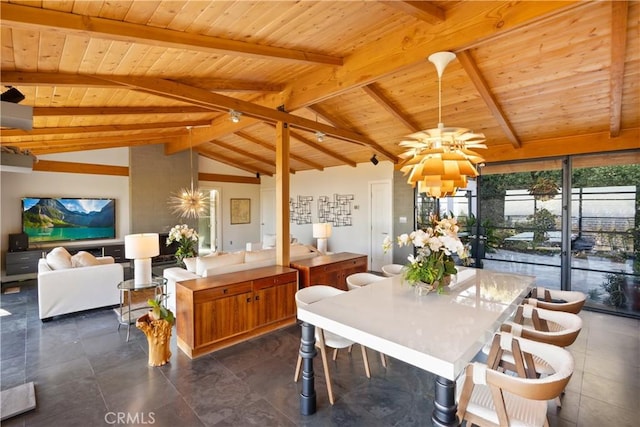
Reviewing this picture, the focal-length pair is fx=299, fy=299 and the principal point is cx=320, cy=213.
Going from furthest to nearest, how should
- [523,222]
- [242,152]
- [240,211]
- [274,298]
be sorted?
1. [240,211]
2. [242,152]
3. [523,222]
4. [274,298]

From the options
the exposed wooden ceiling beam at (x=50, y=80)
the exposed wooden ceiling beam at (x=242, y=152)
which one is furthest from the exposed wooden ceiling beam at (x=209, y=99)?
the exposed wooden ceiling beam at (x=242, y=152)

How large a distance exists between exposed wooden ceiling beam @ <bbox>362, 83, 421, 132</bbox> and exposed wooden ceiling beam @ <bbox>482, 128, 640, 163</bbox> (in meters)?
1.64

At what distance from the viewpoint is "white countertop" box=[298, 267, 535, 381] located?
1.54m

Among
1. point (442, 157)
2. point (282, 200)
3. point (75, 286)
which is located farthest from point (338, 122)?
point (75, 286)

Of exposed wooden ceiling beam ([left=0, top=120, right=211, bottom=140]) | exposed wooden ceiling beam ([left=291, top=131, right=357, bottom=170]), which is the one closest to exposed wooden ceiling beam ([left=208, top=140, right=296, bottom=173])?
exposed wooden ceiling beam ([left=291, top=131, right=357, bottom=170])

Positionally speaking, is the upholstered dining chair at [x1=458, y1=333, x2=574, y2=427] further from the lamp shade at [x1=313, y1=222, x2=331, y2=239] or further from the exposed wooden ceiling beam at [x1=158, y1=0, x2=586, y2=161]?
the lamp shade at [x1=313, y1=222, x2=331, y2=239]

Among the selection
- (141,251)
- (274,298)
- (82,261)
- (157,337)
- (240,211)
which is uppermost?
(240,211)

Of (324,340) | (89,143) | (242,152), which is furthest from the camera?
(242,152)

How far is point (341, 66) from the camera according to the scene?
3.53m

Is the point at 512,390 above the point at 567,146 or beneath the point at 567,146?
beneath

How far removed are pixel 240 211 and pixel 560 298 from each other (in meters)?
8.84

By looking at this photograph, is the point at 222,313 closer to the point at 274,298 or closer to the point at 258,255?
the point at 274,298

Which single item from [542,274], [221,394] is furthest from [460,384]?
[542,274]

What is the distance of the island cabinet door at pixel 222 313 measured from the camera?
3.14 m
